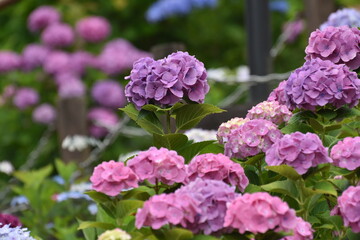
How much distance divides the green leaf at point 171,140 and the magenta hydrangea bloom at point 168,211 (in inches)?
19.2

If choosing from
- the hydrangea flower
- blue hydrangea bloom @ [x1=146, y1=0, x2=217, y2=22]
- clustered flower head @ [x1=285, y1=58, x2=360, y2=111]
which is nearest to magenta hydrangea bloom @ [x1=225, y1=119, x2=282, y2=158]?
clustered flower head @ [x1=285, y1=58, x2=360, y2=111]

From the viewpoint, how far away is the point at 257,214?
62.4 inches

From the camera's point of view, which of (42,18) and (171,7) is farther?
(171,7)

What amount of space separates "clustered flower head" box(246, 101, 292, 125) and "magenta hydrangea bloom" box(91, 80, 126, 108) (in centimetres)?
549

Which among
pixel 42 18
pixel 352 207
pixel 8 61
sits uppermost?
pixel 352 207

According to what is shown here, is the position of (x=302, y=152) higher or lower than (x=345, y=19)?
higher

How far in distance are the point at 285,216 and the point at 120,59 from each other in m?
6.34

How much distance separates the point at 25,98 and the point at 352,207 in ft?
20.1

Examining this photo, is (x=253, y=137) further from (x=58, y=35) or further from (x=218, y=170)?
(x=58, y=35)

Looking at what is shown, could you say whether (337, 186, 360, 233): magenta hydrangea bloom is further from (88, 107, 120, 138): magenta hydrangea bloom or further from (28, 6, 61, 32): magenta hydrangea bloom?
(28, 6, 61, 32): magenta hydrangea bloom

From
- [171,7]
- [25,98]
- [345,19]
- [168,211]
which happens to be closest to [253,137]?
[168,211]

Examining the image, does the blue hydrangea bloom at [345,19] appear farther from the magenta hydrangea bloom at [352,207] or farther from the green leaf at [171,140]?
the magenta hydrangea bloom at [352,207]

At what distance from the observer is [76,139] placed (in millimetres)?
5371

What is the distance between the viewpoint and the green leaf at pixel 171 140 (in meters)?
2.13
